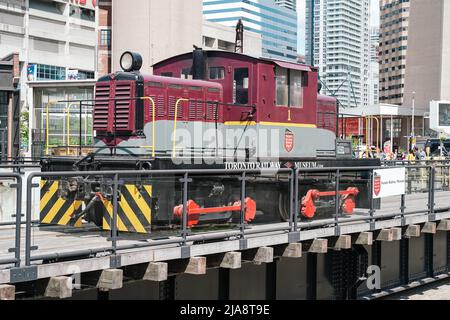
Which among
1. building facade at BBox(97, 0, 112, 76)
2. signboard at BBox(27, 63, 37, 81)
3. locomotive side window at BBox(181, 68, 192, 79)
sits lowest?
locomotive side window at BBox(181, 68, 192, 79)

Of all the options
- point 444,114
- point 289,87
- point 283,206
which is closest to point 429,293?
point 289,87

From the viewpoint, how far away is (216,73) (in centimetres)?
1376

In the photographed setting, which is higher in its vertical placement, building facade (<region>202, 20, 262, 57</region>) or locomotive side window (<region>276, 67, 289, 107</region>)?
building facade (<region>202, 20, 262, 57</region>)

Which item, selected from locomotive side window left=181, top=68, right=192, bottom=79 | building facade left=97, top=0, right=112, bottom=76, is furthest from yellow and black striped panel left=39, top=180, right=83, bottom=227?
building facade left=97, top=0, right=112, bottom=76

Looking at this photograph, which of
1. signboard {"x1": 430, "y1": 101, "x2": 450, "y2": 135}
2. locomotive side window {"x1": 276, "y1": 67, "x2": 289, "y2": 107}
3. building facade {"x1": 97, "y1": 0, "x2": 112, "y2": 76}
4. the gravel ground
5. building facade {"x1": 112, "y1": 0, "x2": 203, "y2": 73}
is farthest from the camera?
building facade {"x1": 97, "y1": 0, "x2": 112, "y2": 76}

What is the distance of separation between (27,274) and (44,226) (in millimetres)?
2938

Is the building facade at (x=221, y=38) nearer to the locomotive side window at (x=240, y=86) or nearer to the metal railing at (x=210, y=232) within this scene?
the locomotive side window at (x=240, y=86)

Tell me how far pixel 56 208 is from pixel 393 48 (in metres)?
178

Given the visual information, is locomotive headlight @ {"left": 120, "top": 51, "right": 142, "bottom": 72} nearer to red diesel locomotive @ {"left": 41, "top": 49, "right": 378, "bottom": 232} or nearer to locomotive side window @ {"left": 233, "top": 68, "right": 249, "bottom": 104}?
red diesel locomotive @ {"left": 41, "top": 49, "right": 378, "bottom": 232}

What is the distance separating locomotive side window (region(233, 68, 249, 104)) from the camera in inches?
525

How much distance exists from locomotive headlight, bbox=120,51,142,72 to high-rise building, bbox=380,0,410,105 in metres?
167

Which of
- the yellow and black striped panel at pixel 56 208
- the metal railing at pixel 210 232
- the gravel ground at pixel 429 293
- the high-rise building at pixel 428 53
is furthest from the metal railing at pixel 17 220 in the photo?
the high-rise building at pixel 428 53

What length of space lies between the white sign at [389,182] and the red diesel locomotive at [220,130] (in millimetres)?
249

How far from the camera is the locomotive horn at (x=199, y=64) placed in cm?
1370
